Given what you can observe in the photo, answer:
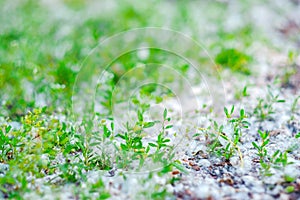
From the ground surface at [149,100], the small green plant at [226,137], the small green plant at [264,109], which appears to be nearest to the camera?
the ground surface at [149,100]

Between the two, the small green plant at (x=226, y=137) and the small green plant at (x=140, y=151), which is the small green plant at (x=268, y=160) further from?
the small green plant at (x=140, y=151)

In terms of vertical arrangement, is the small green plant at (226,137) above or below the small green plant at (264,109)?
below

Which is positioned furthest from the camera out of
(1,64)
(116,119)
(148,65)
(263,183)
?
(148,65)

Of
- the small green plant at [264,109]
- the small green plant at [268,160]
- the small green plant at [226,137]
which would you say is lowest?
the small green plant at [268,160]

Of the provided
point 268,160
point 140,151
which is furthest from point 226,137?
point 140,151

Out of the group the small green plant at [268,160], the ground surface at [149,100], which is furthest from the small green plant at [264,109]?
the small green plant at [268,160]

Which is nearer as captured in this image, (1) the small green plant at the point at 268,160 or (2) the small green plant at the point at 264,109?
(1) the small green plant at the point at 268,160

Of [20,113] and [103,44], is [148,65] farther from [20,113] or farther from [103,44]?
[20,113]

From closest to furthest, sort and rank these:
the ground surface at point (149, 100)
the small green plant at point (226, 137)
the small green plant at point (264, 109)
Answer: the ground surface at point (149, 100) → the small green plant at point (226, 137) → the small green plant at point (264, 109)

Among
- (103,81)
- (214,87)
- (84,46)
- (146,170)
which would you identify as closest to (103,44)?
(84,46)

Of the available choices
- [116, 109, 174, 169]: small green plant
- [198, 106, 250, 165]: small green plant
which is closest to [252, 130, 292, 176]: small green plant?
[198, 106, 250, 165]: small green plant
